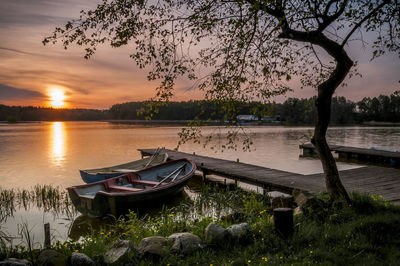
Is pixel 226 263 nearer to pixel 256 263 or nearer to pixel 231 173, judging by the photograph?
pixel 256 263

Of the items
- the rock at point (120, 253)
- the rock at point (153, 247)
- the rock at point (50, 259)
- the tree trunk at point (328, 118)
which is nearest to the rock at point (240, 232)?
the rock at point (153, 247)

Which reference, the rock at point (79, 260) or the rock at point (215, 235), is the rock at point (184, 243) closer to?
the rock at point (215, 235)

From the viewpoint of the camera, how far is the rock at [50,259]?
3.63 meters

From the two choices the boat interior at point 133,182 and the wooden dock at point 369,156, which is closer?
the boat interior at point 133,182

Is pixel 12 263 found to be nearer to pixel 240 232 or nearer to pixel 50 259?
pixel 50 259

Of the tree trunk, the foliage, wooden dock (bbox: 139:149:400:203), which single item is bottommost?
the foliage

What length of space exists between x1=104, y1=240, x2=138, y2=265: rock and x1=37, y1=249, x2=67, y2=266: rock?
1.74 ft

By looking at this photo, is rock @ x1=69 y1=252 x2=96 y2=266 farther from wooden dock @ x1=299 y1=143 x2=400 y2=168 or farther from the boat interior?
wooden dock @ x1=299 y1=143 x2=400 y2=168

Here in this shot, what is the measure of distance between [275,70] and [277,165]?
14.2 metres

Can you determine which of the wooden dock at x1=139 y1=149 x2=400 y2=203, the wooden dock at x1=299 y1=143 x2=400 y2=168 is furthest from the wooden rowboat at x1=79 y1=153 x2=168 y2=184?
the wooden dock at x1=299 y1=143 x2=400 y2=168

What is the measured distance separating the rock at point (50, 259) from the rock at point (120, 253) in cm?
53

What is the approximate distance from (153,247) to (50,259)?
127cm

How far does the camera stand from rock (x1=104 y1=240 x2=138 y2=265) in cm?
384

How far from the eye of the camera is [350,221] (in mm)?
4969
